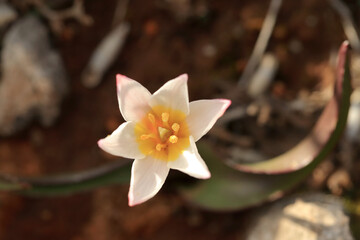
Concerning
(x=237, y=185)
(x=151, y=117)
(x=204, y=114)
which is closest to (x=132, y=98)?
(x=151, y=117)

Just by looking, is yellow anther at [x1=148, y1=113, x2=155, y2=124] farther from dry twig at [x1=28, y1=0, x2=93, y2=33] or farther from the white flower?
dry twig at [x1=28, y1=0, x2=93, y2=33]

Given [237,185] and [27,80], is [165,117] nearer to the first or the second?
[237,185]

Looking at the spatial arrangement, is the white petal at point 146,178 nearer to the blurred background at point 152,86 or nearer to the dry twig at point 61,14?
the blurred background at point 152,86

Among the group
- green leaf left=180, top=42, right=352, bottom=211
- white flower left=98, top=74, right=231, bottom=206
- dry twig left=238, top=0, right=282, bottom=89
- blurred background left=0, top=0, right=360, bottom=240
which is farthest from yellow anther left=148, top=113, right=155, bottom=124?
dry twig left=238, top=0, right=282, bottom=89

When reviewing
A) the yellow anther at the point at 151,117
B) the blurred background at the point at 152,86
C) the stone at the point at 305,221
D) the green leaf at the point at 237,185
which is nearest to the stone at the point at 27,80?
the blurred background at the point at 152,86

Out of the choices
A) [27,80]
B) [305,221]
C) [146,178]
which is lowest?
[305,221]

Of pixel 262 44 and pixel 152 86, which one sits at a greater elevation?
pixel 262 44

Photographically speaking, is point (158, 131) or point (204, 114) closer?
point (204, 114)
